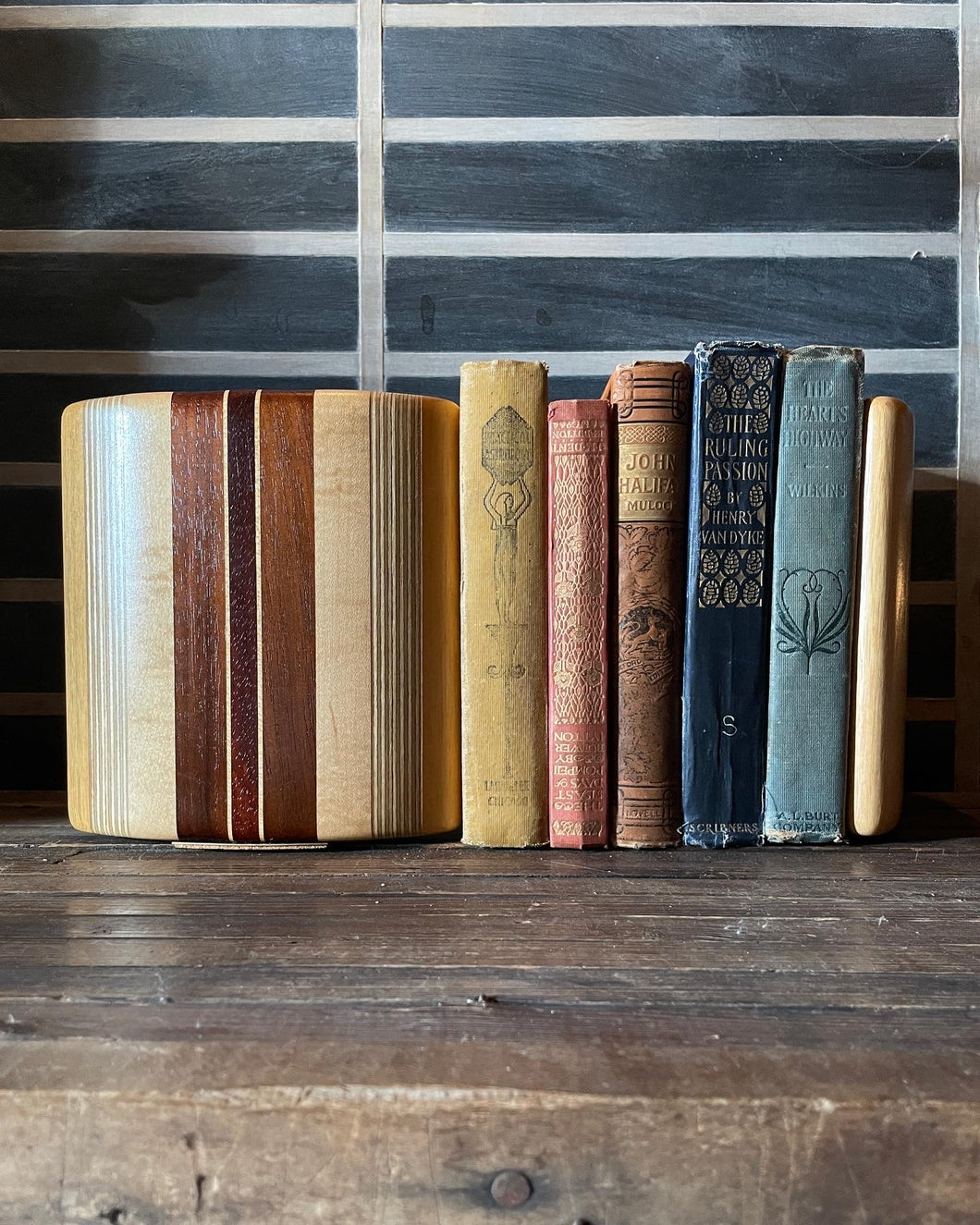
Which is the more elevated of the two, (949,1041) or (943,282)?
(943,282)

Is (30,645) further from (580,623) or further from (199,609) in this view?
(580,623)

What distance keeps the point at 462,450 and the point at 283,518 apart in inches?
5.2

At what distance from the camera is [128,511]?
70 cm

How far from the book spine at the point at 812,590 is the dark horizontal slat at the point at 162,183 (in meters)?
0.50

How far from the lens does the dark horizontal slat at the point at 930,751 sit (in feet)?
3.08

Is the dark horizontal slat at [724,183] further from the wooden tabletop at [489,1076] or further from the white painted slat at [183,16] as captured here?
the wooden tabletop at [489,1076]

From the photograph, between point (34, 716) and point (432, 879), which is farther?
point (34, 716)

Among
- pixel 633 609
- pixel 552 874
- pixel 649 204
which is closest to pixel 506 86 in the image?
pixel 649 204

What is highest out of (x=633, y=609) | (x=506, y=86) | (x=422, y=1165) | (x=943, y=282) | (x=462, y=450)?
(x=506, y=86)

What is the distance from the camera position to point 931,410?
93 centimetres

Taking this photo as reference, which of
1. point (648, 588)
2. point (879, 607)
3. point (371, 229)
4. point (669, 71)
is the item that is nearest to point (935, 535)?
point (879, 607)

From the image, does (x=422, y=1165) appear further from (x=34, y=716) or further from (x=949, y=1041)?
(x=34, y=716)

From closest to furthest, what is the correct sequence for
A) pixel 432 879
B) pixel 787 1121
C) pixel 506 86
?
pixel 787 1121 → pixel 432 879 → pixel 506 86

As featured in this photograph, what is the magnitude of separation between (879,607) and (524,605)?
0.25m
